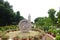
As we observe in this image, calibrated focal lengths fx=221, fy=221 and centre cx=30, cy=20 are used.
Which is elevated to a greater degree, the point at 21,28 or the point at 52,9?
the point at 52,9

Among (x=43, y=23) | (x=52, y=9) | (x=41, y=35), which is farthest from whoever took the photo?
(x=43, y=23)

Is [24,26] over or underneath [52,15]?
underneath

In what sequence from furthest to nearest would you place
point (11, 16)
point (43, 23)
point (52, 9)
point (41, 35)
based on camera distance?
point (11, 16), point (43, 23), point (52, 9), point (41, 35)

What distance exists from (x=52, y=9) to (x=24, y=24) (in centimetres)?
1253

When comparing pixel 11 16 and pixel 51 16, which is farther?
pixel 11 16

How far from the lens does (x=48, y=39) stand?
1502cm

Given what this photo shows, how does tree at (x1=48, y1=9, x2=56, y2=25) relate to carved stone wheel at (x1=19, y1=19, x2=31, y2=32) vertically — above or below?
above

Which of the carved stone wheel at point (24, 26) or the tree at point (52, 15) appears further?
the tree at point (52, 15)

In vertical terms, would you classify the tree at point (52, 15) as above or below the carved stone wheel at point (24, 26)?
above

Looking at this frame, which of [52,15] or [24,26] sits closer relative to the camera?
[24,26]

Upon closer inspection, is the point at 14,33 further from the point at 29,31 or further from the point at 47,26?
the point at 47,26

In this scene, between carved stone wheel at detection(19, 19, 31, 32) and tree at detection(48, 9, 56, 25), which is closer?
carved stone wheel at detection(19, 19, 31, 32)

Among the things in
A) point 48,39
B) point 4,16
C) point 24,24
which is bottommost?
point 48,39

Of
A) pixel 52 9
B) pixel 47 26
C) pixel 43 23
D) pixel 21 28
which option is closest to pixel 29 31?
pixel 21 28
